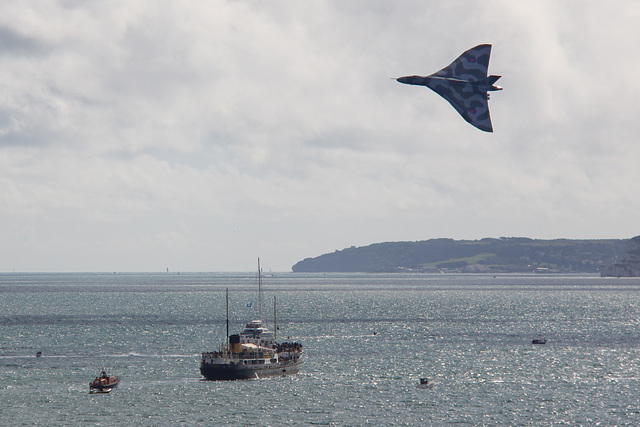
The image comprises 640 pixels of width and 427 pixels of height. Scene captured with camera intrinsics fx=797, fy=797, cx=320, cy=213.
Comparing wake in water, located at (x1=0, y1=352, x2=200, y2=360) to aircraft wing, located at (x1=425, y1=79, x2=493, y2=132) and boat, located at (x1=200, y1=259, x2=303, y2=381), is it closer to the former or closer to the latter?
boat, located at (x1=200, y1=259, x2=303, y2=381)

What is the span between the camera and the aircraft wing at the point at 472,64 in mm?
43406

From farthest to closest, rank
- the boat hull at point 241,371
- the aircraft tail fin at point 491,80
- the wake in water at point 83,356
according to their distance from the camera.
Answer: the wake in water at point 83,356, the boat hull at point 241,371, the aircraft tail fin at point 491,80

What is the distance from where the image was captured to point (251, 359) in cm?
10406

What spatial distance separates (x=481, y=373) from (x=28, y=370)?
2422 inches

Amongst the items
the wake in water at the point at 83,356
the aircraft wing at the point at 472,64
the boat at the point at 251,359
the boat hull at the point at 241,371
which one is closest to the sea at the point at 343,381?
the wake in water at the point at 83,356

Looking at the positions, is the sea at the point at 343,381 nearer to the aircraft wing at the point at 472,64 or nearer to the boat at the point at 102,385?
the boat at the point at 102,385

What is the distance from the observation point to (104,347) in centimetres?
13738

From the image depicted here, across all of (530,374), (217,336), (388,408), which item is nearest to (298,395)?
(388,408)

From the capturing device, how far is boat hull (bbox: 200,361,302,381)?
101m

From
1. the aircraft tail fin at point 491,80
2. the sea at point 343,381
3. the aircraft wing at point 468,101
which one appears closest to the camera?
the aircraft wing at point 468,101

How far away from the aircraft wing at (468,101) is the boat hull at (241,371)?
65073 millimetres

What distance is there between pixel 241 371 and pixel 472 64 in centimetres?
6755

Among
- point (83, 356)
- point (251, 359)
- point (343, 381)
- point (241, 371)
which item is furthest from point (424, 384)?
point (83, 356)

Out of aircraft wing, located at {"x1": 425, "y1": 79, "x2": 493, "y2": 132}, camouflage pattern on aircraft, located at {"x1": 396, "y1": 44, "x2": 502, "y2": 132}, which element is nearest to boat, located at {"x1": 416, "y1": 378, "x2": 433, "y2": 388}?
camouflage pattern on aircraft, located at {"x1": 396, "y1": 44, "x2": 502, "y2": 132}
